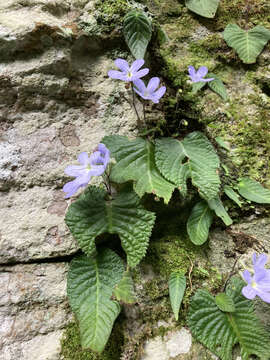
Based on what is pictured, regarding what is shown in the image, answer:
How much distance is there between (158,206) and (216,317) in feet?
1.77

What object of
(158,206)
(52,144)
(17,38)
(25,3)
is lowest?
(158,206)

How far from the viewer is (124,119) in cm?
158

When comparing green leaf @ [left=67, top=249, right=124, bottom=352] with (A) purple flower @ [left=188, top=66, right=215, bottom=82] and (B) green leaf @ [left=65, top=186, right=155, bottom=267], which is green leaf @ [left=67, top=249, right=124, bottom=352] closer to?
(B) green leaf @ [left=65, top=186, right=155, bottom=267]

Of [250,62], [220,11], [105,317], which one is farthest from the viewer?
[220,11]

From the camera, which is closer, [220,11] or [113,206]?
[113,206]

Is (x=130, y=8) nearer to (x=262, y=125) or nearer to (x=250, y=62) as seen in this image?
(x=250, y=62)

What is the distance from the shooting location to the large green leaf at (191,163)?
1354 mm

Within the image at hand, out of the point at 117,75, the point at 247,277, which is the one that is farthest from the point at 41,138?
the point at 247,277

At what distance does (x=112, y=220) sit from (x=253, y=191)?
0.73 m

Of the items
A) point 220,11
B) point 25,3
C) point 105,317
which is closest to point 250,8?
point 220,11

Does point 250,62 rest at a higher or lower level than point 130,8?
lower

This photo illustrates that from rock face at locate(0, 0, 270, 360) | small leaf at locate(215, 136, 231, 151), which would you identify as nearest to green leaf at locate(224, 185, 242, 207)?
rock face at locate(0, 0, 270, 360)

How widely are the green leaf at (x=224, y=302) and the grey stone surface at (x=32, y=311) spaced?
0.61m

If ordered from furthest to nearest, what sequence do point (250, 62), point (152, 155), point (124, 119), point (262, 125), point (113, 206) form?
point (250, 62)
point (262, 125)
point (124, 119)
point (152, 155)
point (113, 206)
